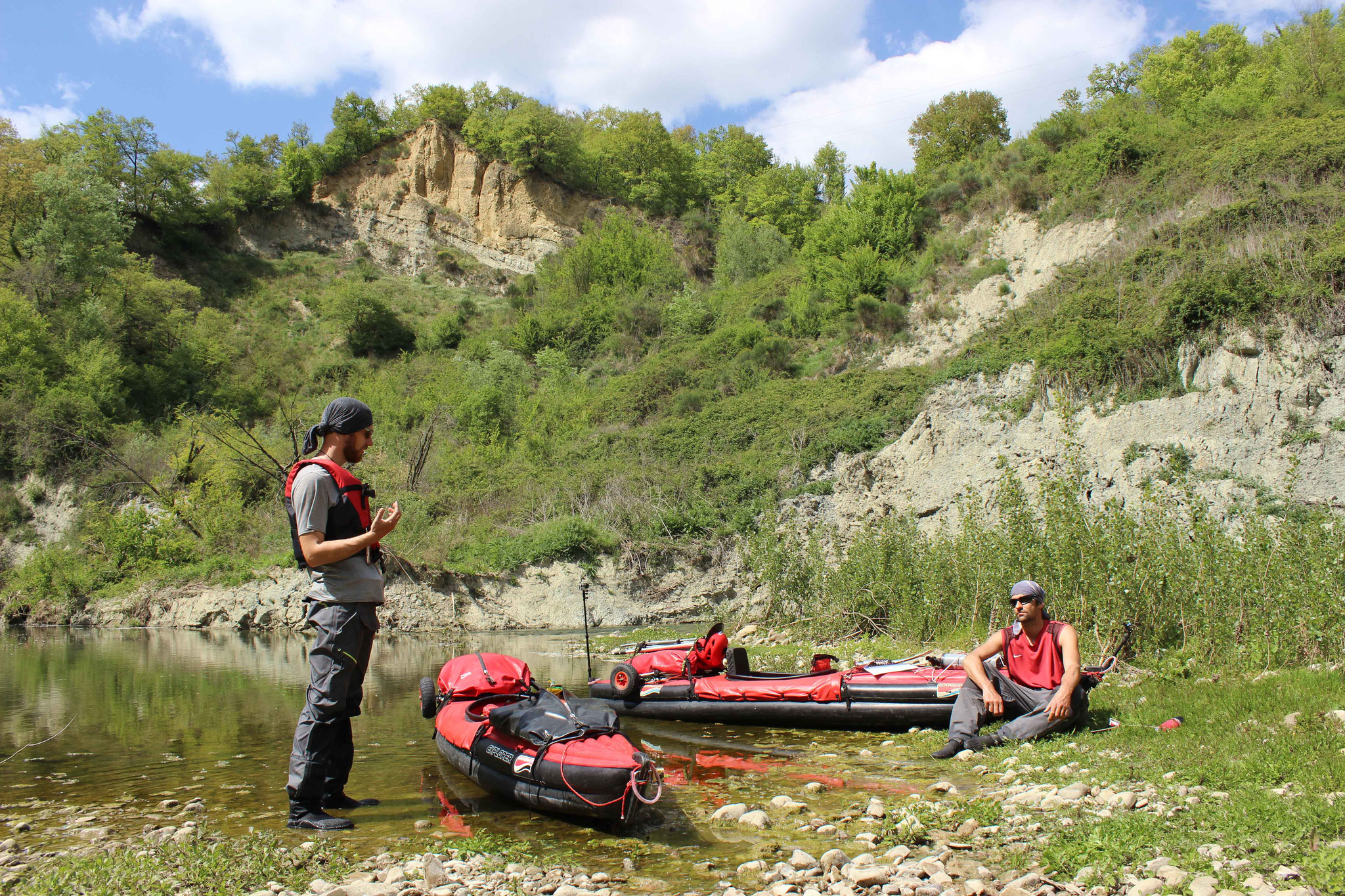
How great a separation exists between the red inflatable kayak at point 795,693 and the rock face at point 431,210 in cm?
4706

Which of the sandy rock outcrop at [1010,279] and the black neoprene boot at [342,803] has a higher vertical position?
the sandy rock outcrop at [1010,279]

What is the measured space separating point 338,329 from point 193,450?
608 inches

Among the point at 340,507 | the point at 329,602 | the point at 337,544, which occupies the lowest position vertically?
the point at 329,602

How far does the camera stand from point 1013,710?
6.44 meters

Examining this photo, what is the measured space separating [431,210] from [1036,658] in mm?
53484

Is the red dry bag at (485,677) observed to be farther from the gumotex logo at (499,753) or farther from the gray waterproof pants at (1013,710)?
the gray waterproof pants at (1013,710)

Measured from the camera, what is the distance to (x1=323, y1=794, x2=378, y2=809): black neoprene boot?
205 inches

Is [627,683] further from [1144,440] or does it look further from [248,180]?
[248,180]

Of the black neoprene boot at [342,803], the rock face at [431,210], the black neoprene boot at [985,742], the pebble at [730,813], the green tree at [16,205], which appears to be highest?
the rock face at [431,210]

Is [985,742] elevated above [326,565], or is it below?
below

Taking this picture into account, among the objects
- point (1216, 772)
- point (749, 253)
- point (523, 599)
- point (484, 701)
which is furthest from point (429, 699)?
point (749, 253)

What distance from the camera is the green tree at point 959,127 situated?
146 feet

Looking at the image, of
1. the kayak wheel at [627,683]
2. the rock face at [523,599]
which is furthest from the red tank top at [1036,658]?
the rock face at [523,599]

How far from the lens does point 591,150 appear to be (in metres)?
60.0
